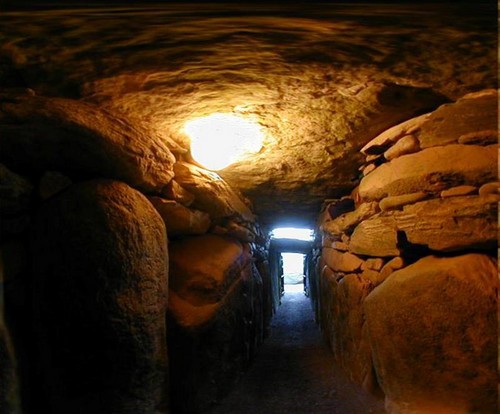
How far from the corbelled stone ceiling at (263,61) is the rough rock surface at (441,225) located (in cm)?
79

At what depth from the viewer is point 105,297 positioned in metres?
2.10

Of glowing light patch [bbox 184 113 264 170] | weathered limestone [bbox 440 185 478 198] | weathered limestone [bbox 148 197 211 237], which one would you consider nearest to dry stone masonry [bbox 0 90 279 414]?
weathered limestone [bbox 148 197 211 237]

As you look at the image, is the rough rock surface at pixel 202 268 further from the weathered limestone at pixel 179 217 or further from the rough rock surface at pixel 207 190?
the rough rock surface at pixel 207 190

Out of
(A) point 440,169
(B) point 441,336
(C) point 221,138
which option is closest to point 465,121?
(A) point 440,169

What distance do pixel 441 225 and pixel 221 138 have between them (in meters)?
1.93

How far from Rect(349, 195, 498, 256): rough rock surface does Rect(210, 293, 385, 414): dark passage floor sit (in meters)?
1.40

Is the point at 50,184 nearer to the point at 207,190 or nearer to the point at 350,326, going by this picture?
the point at 207,190

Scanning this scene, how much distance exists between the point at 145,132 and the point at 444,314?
8.45 ft

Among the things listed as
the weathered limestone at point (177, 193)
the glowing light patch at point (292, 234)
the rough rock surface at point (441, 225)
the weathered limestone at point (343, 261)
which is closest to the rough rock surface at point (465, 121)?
the rough rock surface at point (441, 225)

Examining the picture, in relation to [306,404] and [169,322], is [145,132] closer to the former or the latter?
[169,322]

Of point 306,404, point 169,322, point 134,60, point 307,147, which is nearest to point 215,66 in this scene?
point 134,60

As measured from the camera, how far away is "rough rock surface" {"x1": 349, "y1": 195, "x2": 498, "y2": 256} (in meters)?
2.03

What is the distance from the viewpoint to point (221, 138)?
2.98 meters

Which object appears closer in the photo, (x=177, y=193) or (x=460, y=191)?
(x=460, y=191)
